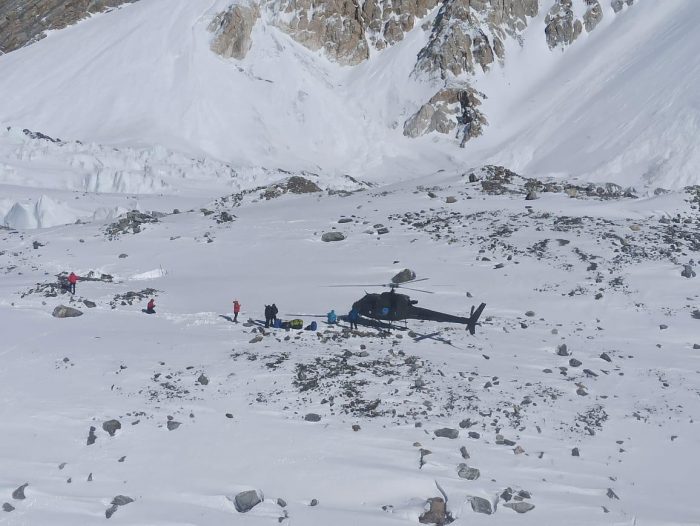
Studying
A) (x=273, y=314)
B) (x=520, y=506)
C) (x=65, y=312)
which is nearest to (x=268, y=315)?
(x=273, y=314)

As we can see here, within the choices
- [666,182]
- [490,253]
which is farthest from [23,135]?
[666,182]

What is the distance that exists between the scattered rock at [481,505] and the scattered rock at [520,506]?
0.29m

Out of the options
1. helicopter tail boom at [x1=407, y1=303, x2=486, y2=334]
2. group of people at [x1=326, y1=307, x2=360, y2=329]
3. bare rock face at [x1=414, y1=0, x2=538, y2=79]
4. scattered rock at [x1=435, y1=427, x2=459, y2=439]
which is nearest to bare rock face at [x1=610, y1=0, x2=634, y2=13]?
bare rock face at [x1=414, y1=0, x2=538, y2=79]

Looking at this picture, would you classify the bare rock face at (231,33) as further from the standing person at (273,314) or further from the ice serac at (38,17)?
the standing person at (273,314)

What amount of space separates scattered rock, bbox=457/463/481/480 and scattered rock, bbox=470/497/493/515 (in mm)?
661

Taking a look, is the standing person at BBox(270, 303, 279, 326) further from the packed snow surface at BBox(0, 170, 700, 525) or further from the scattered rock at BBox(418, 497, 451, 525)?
the scattered rock at BBox(418, 497, 451, 525)

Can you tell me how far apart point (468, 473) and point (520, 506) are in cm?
104

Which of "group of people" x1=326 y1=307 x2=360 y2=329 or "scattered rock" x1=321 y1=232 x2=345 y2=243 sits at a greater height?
"scattered rock" x1=321 y1=232 x2=345 y2=243

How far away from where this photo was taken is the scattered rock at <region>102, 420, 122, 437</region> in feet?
39.2

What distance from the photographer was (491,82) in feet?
244

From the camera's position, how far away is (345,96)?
7306 cm

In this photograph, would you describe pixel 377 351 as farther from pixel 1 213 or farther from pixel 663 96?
pixel 663 96

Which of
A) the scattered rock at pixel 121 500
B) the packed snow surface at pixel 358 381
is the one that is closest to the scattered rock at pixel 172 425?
the packed snow surface at pixel 358 381

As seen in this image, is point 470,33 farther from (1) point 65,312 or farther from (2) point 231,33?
(1) point 65,312
